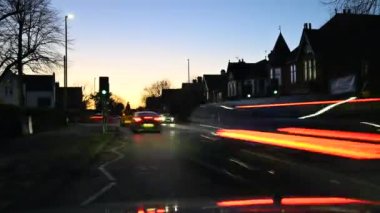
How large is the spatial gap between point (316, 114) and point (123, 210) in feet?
31.0

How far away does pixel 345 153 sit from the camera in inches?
593

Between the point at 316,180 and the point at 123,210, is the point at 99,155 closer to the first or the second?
the point at 316,180

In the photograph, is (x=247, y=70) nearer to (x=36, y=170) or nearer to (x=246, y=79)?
(x=246, y=79)


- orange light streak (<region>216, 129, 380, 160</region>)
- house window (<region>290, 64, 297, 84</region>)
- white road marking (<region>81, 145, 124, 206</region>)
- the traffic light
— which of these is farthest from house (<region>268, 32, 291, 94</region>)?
orange light streak (<region>216, 129, 380, 160</region>)

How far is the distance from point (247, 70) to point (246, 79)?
4.28 metres

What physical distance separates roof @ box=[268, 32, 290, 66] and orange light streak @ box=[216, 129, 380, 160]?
50.9 m

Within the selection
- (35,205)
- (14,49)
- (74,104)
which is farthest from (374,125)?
(74,104)

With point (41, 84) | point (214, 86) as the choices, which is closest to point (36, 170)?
point (41, 84)

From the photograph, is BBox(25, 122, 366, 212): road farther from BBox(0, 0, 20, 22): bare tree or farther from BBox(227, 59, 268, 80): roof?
BBox(227, 59, 268, 80): roof

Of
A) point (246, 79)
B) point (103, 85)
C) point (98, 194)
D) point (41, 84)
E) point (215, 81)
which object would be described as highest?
point (215, 81)

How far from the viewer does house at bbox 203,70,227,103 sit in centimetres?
11006

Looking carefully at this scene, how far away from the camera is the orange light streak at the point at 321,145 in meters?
14.0

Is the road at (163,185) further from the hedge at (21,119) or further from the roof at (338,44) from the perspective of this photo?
the roof at (338,44)

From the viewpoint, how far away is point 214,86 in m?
116
